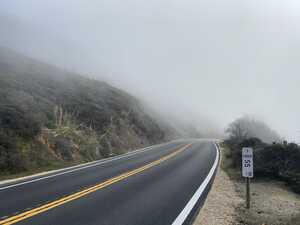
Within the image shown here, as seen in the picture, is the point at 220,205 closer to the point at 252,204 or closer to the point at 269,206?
the point at 252,204

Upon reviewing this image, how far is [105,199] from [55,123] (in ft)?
49.7

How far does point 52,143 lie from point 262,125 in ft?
159

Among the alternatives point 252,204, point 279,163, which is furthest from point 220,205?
point 279,163

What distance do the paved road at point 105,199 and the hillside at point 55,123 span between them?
4362 mm

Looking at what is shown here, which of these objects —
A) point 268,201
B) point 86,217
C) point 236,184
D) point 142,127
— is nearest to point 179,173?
point 236,184

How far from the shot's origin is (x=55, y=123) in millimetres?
23797

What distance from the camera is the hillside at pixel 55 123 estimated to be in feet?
59.3

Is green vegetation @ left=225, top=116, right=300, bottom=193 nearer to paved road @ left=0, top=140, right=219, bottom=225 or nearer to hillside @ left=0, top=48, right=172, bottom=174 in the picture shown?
paved road @ left=0, top=140, right=219, bottom=225

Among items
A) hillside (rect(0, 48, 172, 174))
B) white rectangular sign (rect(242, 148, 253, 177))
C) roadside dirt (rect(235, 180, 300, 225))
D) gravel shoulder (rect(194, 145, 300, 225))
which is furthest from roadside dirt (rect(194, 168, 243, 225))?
hillside (rect(0, 48, 172, 174))

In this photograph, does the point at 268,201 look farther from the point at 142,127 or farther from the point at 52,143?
the point at 142,127

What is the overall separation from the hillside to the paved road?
4.36 metres

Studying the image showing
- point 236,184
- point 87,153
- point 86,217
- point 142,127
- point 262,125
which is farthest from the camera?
point 262,125

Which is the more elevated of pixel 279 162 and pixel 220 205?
pixel 279 162

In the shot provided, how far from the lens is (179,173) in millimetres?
15617
